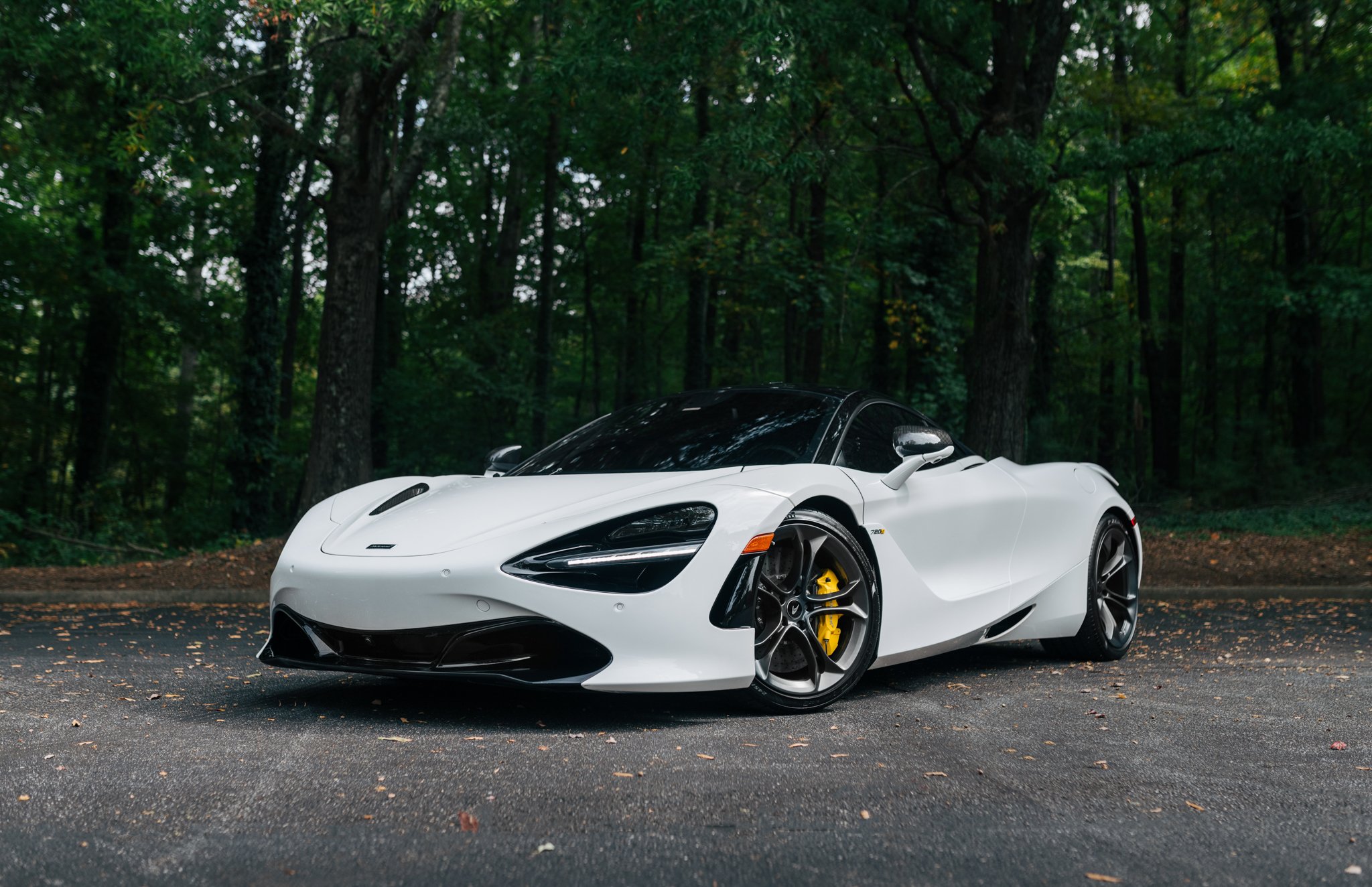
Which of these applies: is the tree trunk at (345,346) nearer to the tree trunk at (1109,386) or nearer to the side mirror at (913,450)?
the side mirror at (913,450)

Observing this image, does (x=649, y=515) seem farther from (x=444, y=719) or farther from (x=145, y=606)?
(x=145, y=606)

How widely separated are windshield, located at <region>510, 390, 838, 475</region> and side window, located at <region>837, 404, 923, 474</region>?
0.43ft

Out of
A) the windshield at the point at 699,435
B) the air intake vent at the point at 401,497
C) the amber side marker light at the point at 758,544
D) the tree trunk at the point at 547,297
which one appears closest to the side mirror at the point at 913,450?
the windshield at the point at 699,435

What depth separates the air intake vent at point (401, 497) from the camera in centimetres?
501

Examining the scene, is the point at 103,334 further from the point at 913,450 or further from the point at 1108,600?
the point at 913,450

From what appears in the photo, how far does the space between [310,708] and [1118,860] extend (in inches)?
121

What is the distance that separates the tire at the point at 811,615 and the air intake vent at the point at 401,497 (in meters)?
1.63

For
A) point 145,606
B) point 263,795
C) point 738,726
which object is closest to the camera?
point 263,795

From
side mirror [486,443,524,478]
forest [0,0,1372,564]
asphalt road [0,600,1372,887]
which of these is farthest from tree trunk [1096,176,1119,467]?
side mirror [486,443,524,478]

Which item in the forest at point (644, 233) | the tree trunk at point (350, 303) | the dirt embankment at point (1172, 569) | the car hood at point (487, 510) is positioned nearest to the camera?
the car hood at point (487, 510)

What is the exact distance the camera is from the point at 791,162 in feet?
40.5

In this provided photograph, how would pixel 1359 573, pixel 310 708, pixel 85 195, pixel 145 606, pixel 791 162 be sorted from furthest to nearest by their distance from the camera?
pixel 85 195 < pixel 791 162 < pixel 1359 573 < pixel 145 606 < pixel 310 708

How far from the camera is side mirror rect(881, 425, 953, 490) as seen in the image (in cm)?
514

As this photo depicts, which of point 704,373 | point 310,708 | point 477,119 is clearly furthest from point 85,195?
point 310,708
